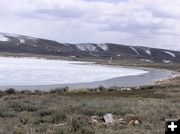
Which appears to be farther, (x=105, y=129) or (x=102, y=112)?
(x=102, y=112)

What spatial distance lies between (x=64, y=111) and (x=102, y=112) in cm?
141

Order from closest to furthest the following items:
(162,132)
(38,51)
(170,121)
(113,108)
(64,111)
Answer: (170,121) → (162,132) → (64,111) → (113,108) → (38,51)

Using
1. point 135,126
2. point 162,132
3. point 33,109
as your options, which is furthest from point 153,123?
point 33,109

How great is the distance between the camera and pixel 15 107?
1709 centimetres

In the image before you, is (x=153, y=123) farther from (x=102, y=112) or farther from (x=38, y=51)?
(x=38, y=51)

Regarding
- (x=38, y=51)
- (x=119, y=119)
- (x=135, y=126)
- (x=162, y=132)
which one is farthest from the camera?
(x=38, y=51)

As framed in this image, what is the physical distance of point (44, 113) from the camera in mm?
14891

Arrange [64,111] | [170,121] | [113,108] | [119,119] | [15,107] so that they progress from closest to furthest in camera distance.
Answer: [170,121]
[119,119]
[64,111]
[113,108]
[15,107]

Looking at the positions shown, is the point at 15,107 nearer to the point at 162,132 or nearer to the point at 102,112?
the point at 102,112

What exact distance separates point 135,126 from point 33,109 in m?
5.50

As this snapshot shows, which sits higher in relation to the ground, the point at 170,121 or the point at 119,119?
the point at 170,121

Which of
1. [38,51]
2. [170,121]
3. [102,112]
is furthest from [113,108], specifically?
[38,51]

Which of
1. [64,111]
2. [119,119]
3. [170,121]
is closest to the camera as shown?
[170,121]

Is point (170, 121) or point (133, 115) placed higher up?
point (170, 121)
